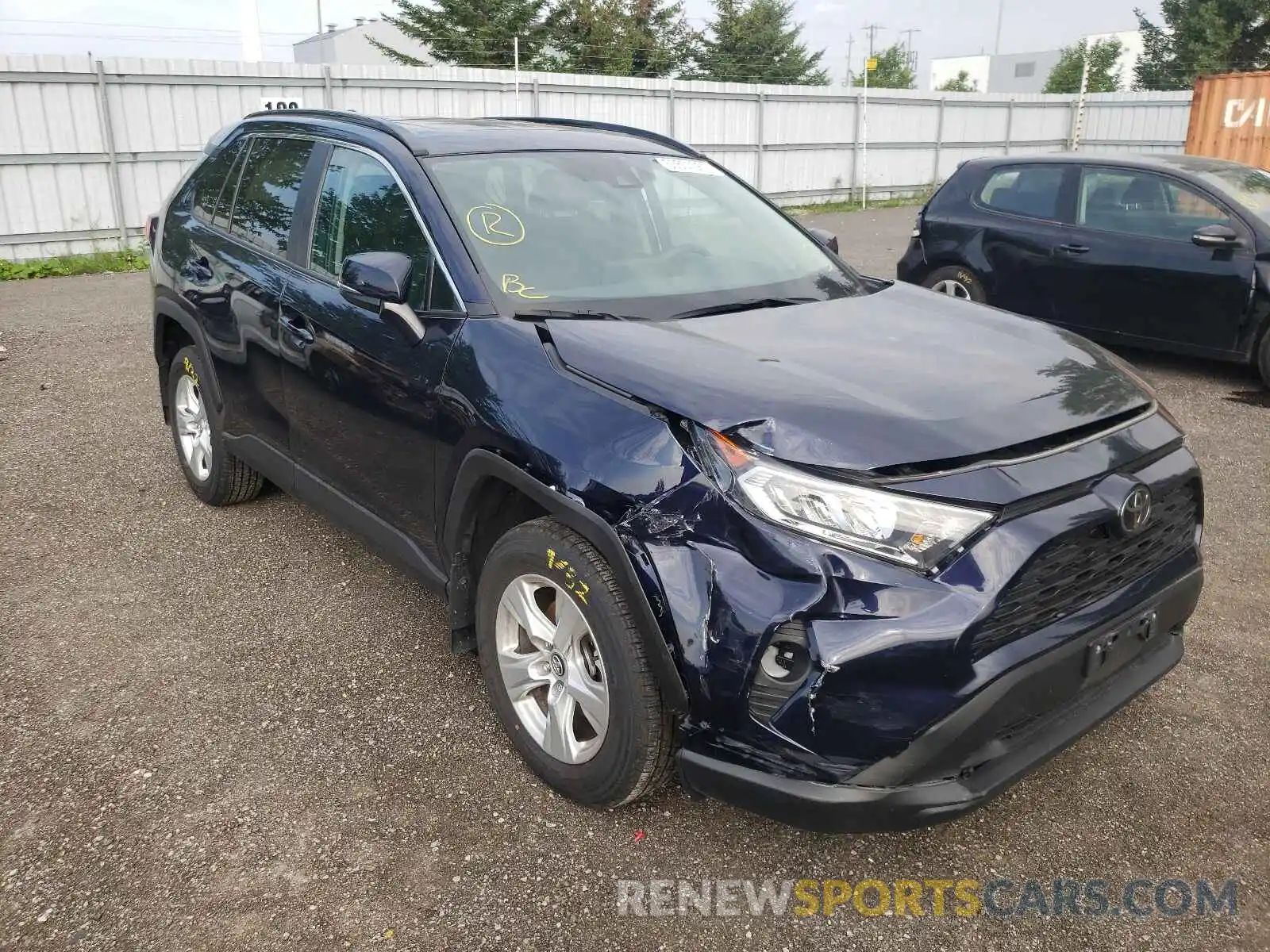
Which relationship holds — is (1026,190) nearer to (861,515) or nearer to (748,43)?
(861,515)

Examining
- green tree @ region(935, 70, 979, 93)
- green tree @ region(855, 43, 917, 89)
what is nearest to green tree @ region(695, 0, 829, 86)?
green tree @ region(855, 43, 917, 89)

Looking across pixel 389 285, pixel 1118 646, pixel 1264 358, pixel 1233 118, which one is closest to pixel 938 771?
pixel 1118 646

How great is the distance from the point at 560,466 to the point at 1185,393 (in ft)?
19.2

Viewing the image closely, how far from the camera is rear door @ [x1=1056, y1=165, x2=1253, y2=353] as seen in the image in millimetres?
6578

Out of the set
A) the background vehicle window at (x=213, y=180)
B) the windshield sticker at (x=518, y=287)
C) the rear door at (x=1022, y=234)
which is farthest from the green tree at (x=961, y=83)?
the windshield sticker at (x=518, y=287)

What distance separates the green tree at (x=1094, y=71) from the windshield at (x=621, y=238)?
53.5m

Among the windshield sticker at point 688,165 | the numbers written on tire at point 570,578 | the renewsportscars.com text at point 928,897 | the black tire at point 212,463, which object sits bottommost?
the renewsportscars.com text at point 928,897

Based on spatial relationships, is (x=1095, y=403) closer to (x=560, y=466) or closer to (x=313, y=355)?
(x=560, y=466)

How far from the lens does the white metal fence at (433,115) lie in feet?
41.6

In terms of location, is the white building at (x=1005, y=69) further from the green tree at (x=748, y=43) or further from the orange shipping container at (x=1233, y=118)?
the orange shipping container at (x=1233, y=118)

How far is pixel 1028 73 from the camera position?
8712 centimetres

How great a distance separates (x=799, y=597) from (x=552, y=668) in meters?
0.87

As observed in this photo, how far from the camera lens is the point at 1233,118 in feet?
54.1

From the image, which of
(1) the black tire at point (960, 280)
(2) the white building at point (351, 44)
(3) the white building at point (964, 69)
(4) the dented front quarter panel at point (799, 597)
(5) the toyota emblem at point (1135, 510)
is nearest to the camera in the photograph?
(4) the dented front quarter panel at point (799, 597)
